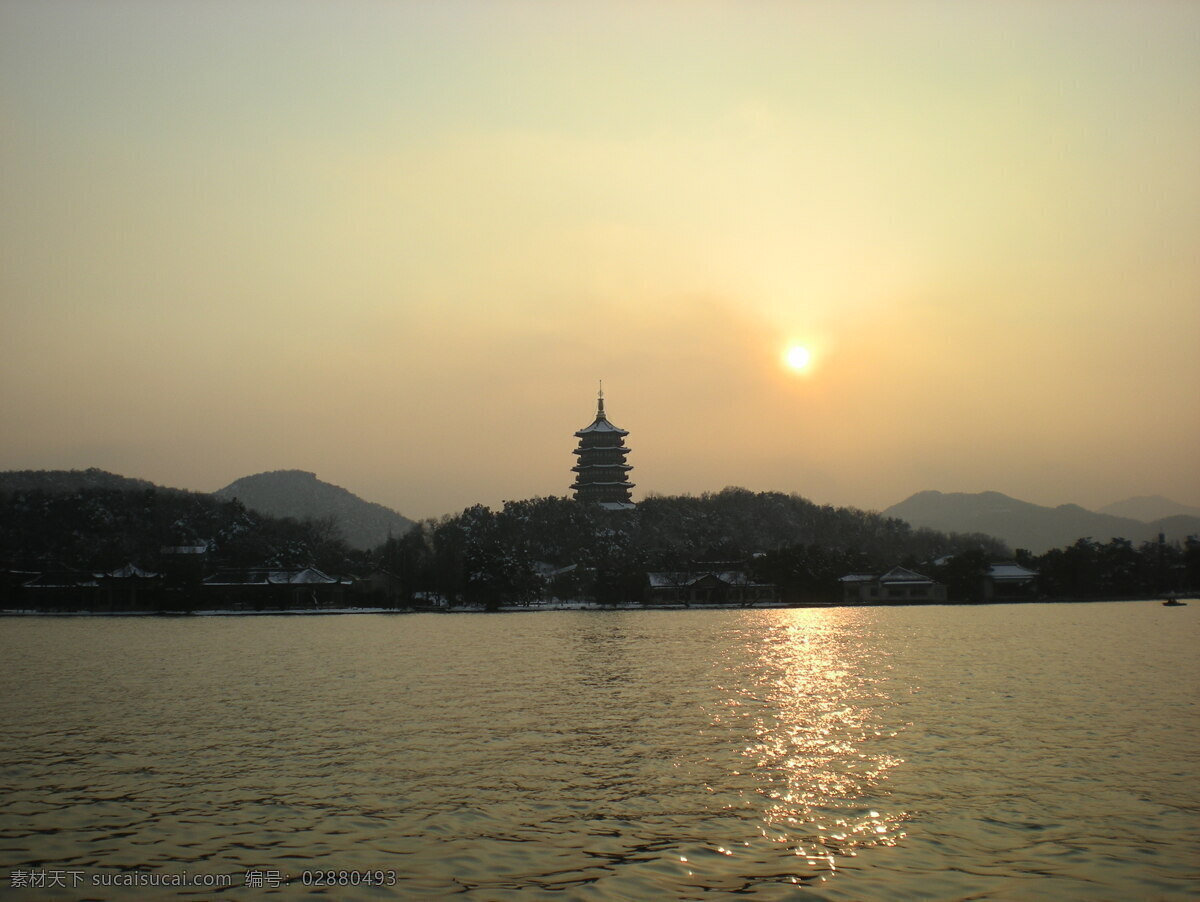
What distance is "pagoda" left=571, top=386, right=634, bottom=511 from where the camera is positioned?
126 metres

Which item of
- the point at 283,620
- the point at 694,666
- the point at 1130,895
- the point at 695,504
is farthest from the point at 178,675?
the point at 695,504

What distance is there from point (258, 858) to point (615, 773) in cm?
539

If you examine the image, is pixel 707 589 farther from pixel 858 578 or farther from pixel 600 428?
pixel 600 428

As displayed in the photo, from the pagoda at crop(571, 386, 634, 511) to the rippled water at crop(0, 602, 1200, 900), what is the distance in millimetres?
95008

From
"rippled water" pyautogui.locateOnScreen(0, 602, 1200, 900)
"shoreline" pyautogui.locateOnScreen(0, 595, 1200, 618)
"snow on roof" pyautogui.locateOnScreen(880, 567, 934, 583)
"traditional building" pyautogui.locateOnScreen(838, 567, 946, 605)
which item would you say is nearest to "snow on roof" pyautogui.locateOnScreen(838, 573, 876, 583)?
"traditional building" pyautogui.locateOnScreen(838, 567, 946, 605)

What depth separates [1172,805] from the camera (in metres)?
12.6

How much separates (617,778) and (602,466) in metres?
114

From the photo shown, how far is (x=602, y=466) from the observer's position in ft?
419

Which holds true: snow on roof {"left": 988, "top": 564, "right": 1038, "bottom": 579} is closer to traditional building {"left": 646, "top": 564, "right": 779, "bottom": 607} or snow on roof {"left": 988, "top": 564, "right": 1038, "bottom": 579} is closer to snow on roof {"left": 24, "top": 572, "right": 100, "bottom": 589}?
traditional building {"left": 646, "top": 564, "right": 779, "bottom": 607}

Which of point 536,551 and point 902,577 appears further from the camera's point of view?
point 536,551

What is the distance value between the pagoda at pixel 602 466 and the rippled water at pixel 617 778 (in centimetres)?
9501

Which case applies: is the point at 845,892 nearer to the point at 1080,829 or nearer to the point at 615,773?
the point at 1080,829

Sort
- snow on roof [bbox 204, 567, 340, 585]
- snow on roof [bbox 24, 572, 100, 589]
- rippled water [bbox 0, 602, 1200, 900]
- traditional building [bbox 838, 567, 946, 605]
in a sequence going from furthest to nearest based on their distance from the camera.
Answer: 1. traditional building [bbox 838, 567, 946, 605]
2. snow on roof [bbox 204, 567, 340, 585]
3. snow on roof [bbox 24, 572, 100, 589]
4. rippled water [bbox 0, 602, 1200, 900]

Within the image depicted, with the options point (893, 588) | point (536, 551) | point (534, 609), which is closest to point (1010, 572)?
point (893, 588)
